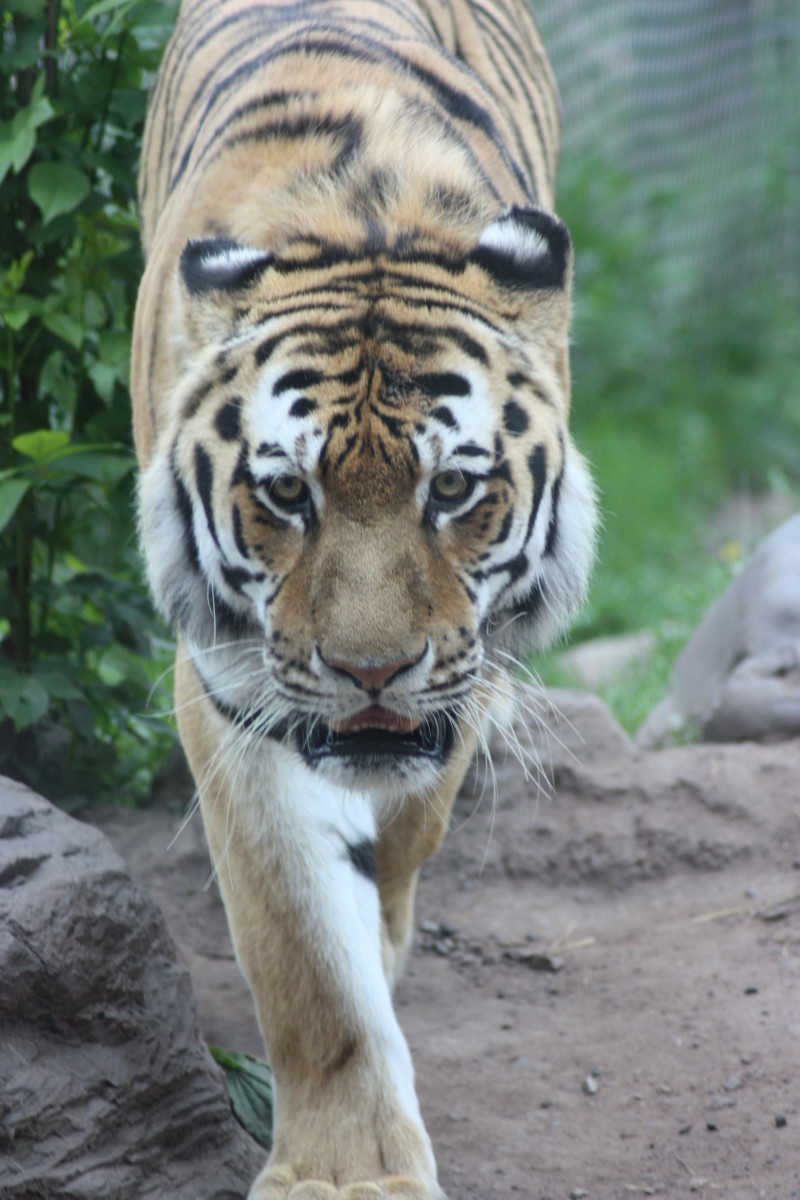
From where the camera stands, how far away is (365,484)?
6.59ft

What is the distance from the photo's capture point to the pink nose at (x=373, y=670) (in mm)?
1985

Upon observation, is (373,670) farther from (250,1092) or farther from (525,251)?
(250,1092)

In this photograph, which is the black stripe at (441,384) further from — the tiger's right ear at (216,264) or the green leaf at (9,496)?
the green leaf at (9,496)

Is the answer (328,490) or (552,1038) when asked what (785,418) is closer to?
(552,1038)

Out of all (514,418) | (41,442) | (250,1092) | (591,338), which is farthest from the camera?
(591,338)

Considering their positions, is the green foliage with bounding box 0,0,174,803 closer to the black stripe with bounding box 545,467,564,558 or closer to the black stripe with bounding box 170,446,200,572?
the black stripe with bounding box 170,446,200,572

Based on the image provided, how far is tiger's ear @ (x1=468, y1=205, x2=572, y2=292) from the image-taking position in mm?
2246

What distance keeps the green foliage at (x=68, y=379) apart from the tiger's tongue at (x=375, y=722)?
935 mm

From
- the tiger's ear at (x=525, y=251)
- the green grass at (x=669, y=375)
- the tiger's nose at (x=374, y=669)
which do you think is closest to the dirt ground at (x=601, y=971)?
the tiger's nose at (x=374, y=669)

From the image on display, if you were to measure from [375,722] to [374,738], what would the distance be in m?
0.05

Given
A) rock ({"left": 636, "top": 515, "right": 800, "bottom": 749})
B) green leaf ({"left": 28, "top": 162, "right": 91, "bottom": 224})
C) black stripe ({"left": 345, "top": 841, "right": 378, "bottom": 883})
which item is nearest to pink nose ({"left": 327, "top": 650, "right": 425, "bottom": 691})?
black stripe ({"left": 345, "top": 841, "right": 378, "bottom": 883})

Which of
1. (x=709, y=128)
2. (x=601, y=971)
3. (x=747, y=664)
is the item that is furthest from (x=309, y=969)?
(x=709, y=128)

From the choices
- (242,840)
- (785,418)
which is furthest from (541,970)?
(785,418)

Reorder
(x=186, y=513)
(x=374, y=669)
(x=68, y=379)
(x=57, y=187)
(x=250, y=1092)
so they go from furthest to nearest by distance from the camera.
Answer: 1. (x=68, y=379)
2. (x=57, y=187)
3. (x=250, y=1092)
4. (x=186, y=513)
5. (x=374, y=669)
